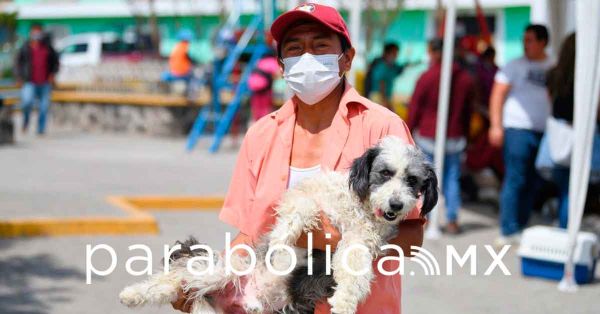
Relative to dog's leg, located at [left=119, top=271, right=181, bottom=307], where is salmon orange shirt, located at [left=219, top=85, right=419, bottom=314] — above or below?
above

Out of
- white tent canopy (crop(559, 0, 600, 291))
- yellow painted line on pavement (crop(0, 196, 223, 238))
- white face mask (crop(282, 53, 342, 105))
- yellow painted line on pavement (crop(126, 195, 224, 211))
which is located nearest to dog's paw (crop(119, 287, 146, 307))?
white face mask (crop(282, 53, 342, 105))

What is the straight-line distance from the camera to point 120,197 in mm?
10633

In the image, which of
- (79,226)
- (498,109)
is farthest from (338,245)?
(79,226)

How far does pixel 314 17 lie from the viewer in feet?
9.86

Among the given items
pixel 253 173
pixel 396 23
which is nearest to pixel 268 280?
pixel 253 173

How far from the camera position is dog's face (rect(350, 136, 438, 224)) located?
277 cm

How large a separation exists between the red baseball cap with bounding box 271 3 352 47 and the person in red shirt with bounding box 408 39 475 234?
6340mm

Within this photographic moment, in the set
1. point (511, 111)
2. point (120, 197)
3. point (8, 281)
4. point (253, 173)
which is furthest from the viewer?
point (120, 197)

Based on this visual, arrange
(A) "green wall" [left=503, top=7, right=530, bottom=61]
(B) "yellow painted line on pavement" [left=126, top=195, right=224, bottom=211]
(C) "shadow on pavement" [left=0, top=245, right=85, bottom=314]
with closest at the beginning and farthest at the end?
1. (C) "shadow on pavement" [left=0, top=245, right=85, bottom=314]
2. (B) "yellow painted line on pavement" [left=126, top=195, right=224, bottom=211]
3. (A) "green wall" [left=503, top=7, right=530, bottom=61]

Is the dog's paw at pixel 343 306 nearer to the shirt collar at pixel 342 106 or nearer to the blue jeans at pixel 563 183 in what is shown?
the shirt collar at pixel 342 106

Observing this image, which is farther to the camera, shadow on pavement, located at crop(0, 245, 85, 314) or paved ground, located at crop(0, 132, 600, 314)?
paved ground, located at crop(0, 132, 600, 314)

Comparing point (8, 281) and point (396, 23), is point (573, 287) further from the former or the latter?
point (396, 23)

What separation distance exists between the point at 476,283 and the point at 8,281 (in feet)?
12.8

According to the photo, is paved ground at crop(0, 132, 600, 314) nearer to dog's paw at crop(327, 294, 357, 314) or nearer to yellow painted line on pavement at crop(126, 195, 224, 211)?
yellow painted line on pavement at crop(126, 195, 224, 211)
